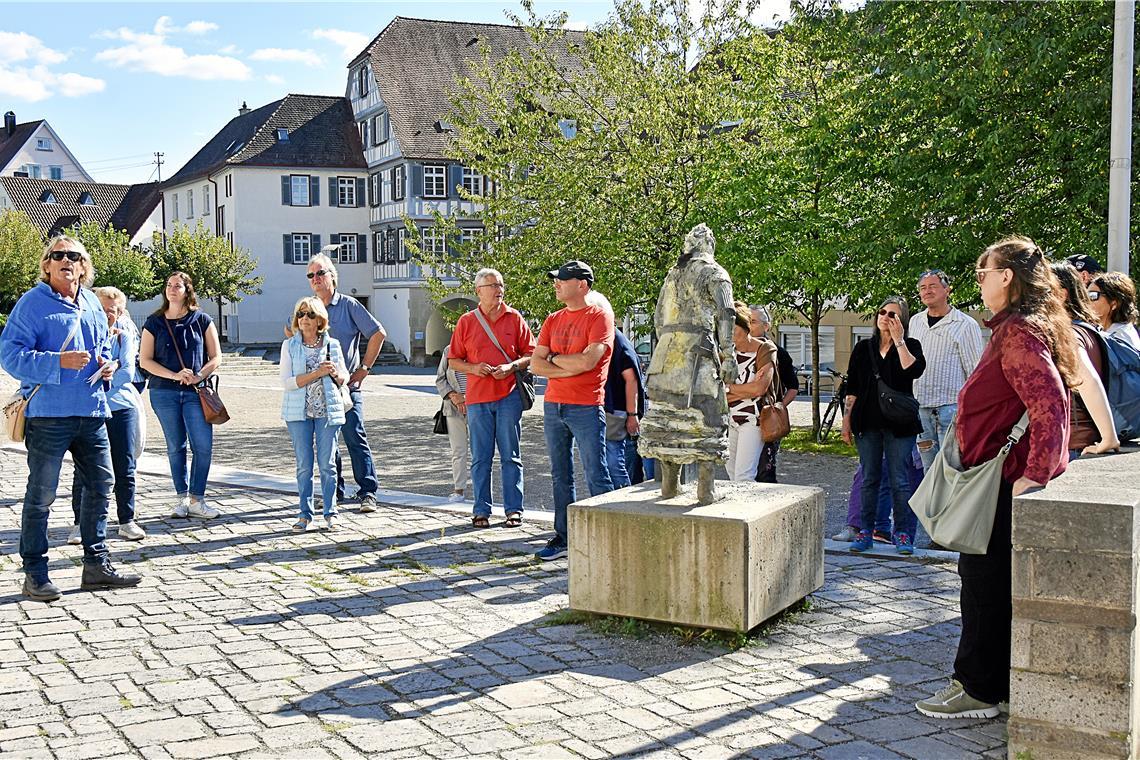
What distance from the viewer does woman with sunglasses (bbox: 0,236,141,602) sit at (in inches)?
287

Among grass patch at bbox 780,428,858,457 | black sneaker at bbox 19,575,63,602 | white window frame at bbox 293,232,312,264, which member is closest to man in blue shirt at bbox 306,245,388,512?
black sneaker at bbox 19,575,63,602

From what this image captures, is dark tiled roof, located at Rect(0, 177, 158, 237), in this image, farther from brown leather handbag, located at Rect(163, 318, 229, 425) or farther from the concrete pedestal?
the concrete pedestal

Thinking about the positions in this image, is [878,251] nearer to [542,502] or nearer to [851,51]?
[851,51]

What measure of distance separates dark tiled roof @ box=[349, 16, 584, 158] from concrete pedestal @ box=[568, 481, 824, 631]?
159 ft

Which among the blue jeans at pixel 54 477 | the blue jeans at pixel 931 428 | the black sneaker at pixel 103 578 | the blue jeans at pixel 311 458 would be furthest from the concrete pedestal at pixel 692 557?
the blue jeans at pixel 311 458

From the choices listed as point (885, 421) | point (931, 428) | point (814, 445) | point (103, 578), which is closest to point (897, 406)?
point (885, 421)

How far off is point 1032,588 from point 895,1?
12.5 meters

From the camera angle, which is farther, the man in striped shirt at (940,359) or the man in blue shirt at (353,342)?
the man in blue shirt at (353,342)

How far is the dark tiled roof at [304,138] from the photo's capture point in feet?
191

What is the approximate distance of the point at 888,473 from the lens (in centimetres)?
888

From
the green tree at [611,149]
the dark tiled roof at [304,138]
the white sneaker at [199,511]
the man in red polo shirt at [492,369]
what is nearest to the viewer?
the man in red polo shirt at [492,369]

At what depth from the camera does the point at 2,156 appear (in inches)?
3164

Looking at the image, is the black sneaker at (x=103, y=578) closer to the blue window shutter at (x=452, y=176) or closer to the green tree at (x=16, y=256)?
the blue window shutter at (x=452, y=176)

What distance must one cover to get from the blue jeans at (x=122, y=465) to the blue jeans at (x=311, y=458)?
4.01 feet
